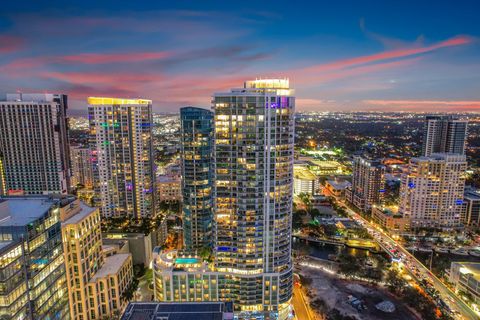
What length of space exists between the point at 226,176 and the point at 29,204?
108ft

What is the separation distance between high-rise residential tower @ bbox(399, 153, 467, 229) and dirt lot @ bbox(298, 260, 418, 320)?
47305mm

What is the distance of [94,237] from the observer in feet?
218

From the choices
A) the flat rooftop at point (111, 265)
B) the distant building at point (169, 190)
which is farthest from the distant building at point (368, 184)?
the flat rooftop at point (111, 265)

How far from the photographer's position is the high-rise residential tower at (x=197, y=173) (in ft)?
264

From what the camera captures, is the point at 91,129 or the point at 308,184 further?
the point at 308,184

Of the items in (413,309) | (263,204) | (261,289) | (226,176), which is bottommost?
(413,309)

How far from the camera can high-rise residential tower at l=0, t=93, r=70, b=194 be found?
115938mm

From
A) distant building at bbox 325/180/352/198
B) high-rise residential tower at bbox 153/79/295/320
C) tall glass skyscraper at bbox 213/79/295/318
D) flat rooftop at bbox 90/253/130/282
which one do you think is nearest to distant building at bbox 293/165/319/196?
distant building at bbox 325/180/352/198

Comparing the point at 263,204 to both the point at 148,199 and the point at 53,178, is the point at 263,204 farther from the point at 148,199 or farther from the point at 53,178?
the point at 53,178

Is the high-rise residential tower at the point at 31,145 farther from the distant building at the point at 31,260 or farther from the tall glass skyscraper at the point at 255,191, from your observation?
the distant building at the point at 31,260

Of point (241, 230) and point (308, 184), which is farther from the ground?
point (241, 230)

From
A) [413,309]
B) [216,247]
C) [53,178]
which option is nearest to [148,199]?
[53,178]

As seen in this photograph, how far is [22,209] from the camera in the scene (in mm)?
39000

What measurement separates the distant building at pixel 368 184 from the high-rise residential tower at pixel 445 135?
180 feet
